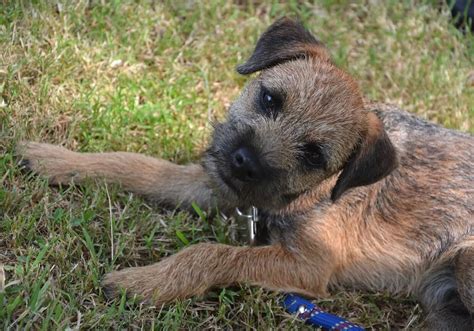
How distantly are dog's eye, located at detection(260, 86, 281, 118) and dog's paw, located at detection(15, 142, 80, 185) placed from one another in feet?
4.29

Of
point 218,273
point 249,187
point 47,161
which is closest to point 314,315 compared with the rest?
point 218,273

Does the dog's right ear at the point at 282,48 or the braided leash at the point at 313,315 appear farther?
the dog's right ear at the point at 282,48

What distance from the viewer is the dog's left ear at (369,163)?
3.99 m

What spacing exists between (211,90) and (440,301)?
246 cm

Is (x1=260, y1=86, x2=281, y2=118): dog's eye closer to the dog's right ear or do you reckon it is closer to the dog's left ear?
the dog's right ear

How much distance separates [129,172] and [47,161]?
53 centimetres

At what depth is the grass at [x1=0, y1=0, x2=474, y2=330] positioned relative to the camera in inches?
151

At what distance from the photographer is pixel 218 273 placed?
4066 millimetres

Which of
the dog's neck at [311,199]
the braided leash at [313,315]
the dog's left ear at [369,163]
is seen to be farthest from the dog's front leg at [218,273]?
the dog's left ear at [369,163]

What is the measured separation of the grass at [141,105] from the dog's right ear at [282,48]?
108cm

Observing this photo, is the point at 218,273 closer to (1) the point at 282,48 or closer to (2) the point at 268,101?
(2) the point at 268,101

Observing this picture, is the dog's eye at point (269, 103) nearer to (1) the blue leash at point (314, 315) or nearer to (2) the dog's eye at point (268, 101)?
(2) the dog's eye at point (268, 101)

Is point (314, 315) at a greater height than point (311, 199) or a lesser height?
lesser

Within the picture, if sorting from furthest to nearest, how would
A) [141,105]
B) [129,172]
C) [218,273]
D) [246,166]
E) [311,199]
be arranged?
[141,105] → [129,172] → [311,199] → [218,273] → [246,166]
